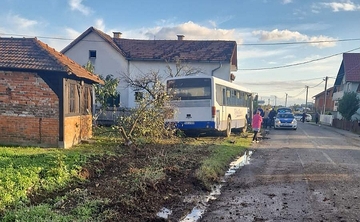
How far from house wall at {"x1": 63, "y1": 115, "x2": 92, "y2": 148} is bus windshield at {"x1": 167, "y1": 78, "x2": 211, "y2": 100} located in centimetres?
457

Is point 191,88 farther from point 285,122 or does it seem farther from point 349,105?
point 349,105

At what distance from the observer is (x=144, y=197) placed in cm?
627

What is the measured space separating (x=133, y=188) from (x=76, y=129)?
26.6 feet

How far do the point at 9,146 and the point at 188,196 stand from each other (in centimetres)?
810

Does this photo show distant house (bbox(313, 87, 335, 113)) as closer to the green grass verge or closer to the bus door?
the bus door

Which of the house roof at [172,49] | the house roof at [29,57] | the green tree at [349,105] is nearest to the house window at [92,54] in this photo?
the house roof at [172,49]

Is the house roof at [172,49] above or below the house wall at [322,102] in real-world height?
above

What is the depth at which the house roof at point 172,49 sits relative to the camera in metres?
30.9

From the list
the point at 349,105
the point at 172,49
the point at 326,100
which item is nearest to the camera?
the point at 172,49

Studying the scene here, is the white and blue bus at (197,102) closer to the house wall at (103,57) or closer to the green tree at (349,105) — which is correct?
the house wall at (103,57)

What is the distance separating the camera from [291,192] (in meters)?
7.29

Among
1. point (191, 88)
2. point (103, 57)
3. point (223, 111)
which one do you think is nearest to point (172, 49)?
point (103, 57)

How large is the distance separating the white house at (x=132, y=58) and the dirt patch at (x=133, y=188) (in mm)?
21010

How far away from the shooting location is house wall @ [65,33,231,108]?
31.1 metres
